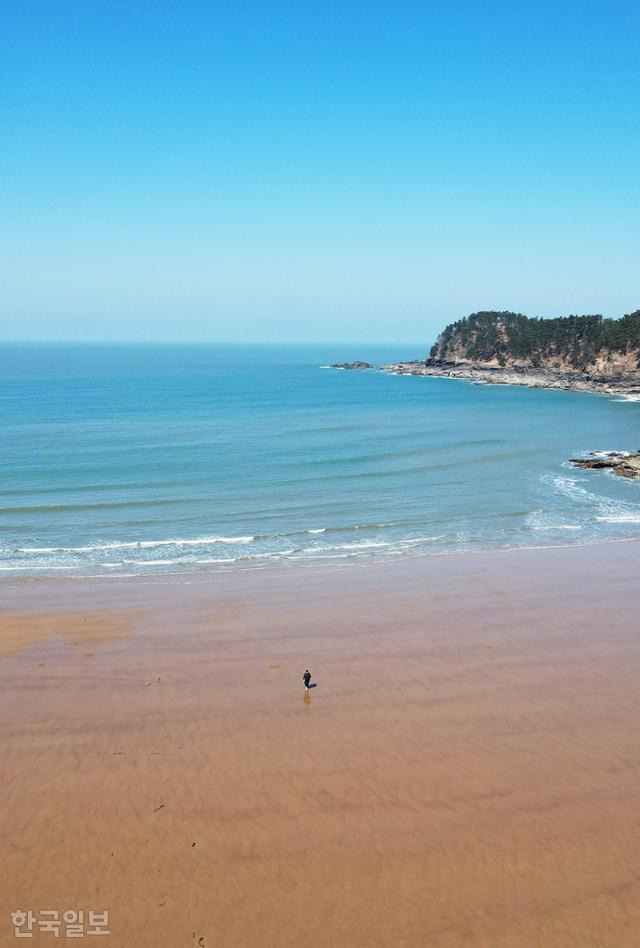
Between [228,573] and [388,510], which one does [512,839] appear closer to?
[228,573]

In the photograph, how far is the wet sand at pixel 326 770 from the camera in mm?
9234

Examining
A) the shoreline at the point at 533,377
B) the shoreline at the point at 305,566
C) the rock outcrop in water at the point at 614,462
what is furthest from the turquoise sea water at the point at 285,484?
the shoreline at the point at 533,377

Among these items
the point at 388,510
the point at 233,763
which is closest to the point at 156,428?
the point at 388,510

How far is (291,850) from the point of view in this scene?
10242mm

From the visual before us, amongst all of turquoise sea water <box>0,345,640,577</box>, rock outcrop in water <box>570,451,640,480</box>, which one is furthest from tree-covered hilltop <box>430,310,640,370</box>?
rock outcrop in water <box>570,451,640,480</box>

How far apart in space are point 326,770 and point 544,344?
118 meters

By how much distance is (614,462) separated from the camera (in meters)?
46.1

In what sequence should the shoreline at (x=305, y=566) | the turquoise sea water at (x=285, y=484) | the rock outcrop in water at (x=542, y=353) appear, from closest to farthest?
the shoreline at (x=305, y=566), the turquoise sea water at (x=285, y=484), the rock outcrop in water at (x=542, y=353)

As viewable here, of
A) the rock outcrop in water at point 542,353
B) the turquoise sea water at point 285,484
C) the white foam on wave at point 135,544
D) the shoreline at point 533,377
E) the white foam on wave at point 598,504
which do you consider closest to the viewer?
the white foam on wave at point 135,544

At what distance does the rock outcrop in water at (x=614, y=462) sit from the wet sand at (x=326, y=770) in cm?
2472

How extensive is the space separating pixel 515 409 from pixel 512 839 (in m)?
77.5

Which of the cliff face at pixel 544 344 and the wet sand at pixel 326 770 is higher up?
the cliff face at pixel 544 344

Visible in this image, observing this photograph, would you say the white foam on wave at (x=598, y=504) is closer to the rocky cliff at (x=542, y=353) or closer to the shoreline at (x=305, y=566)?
the shoreline at (x=305, y=566)

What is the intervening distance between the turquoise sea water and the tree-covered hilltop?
28.8 meters
